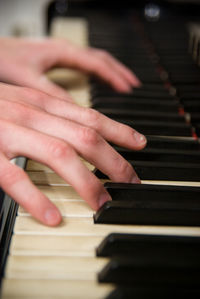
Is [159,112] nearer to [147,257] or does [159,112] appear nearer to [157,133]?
[157,133]

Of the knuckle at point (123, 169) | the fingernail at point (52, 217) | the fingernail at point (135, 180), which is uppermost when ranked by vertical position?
the knuckle at point (123, 169)

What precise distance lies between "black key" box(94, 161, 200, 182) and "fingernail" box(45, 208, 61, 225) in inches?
6.9

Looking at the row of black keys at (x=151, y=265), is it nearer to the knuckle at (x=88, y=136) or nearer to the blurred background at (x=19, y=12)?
the knuckle at (x=88, y=136)

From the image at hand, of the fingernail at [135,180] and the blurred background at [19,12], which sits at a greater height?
the fingernail at [135,180]

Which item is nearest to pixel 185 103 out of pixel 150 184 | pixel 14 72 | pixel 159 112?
pixel 159 112

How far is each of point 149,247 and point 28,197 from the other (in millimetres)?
226

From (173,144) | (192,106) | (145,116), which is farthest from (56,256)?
(192,106)

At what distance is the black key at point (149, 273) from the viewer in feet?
1.91

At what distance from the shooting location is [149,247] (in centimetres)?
64

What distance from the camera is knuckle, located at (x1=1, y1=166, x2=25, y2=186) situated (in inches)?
28.2

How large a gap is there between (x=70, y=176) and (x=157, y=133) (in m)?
0.36

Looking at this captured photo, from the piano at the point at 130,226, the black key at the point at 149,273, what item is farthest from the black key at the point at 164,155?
the black key at the point at 149,273

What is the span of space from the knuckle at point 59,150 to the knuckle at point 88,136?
0.04 meters

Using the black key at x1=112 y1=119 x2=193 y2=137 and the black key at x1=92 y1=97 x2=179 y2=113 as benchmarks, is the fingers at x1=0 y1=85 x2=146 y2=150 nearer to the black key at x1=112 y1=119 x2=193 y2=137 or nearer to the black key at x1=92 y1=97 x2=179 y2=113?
the black key at x1=112 y1=119 x2=193 y2=137
